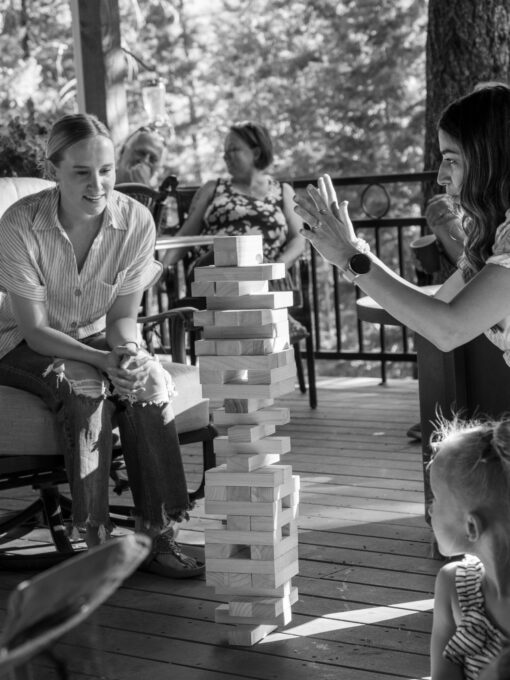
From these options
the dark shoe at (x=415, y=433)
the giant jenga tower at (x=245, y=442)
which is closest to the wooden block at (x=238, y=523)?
the giant jenga tower at (x=245, y=442)

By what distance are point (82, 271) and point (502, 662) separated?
2.02 metres

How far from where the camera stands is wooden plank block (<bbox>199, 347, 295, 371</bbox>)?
7.57 ft

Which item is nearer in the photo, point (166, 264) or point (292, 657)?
point (292, 657)

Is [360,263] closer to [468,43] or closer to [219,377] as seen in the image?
[219,377]

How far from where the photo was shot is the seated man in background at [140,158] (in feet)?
17.4

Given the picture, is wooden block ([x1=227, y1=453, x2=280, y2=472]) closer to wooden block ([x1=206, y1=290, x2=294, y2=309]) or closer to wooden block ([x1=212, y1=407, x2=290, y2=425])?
wooden block ([x1=212, y1=407, x2=290, y2=425])

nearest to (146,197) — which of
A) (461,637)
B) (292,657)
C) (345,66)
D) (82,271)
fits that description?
(82,271)

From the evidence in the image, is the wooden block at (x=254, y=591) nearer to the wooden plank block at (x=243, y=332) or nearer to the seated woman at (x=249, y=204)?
the wooden plank block at (x=243, y=332)

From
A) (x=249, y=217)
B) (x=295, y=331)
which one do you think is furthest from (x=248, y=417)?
(x=249, y=217)

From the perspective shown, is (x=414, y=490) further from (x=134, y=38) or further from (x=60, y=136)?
(x=134, y=38)

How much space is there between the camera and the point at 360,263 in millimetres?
2076

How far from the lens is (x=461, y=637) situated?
1.61 m

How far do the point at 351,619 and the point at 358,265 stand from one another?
89 centimetres

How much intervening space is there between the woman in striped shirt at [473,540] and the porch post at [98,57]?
167 inches
